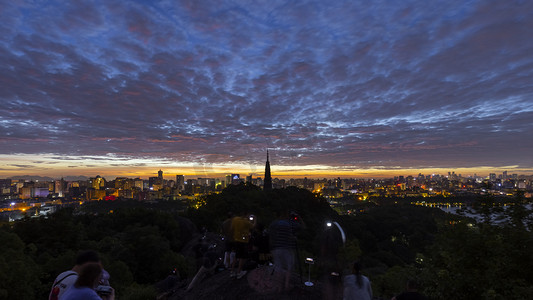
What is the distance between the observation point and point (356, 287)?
214 inches

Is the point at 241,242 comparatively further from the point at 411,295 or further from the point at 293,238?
the point at 411,295

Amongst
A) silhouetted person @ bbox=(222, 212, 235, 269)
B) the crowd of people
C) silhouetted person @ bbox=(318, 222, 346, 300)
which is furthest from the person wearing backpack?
silhouetted person @ bbox=(222, 212, 235, 269)

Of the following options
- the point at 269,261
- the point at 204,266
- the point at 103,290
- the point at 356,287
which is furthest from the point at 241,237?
the point at 103,290

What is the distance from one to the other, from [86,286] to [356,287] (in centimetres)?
468

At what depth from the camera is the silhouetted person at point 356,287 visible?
5379mm

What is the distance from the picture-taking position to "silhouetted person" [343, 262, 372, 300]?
17.6 ft

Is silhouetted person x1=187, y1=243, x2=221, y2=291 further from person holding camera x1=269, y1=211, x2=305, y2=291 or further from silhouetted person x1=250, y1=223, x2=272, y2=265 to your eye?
person holding camera x1=269, y1=211, x2=305, y2=291

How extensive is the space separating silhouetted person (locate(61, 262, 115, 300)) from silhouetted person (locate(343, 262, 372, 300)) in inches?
169

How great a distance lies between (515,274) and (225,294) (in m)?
9.17

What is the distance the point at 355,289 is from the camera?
5.43m

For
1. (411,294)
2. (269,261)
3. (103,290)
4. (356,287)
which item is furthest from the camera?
(269,261)

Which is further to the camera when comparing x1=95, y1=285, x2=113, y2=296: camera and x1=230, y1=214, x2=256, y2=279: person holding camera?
x1=230, y1=214, x2=256, y2=279: person holding camera

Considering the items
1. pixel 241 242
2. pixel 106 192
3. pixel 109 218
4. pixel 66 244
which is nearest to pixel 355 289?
pixel 241 242

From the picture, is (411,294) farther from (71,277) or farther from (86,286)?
(71,277)
